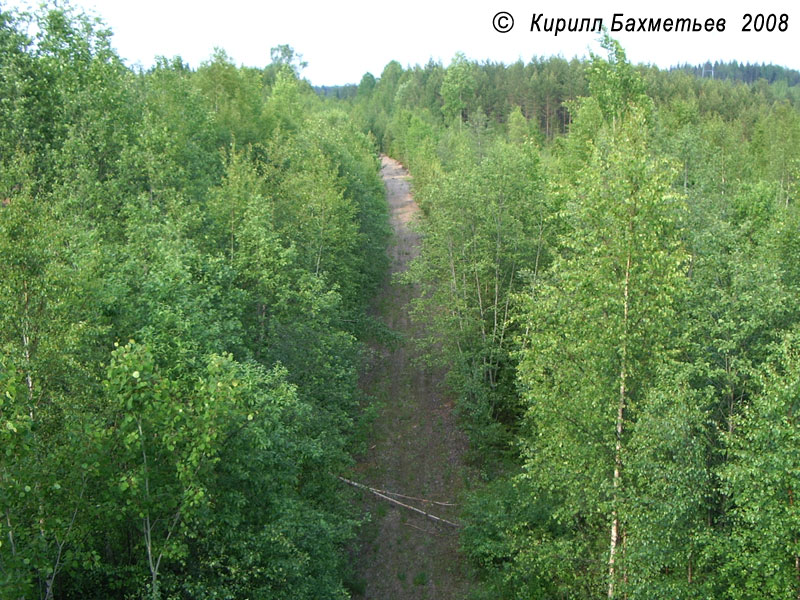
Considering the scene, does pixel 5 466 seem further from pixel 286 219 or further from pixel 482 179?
pixel 482 179

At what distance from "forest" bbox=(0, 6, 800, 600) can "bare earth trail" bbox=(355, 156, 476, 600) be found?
0.84 metres

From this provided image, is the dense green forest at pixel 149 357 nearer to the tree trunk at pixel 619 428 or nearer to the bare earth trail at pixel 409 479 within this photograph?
the bare earth trail at pixel 409 479

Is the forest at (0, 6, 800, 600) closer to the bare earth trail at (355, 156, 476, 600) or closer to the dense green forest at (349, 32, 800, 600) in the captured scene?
the dense green forest at (349, 32, 800, 600)

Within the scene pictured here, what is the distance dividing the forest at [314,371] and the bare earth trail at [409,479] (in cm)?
84

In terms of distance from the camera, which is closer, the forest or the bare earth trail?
the forest

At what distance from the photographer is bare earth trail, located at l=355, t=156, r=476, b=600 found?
21.4 metres

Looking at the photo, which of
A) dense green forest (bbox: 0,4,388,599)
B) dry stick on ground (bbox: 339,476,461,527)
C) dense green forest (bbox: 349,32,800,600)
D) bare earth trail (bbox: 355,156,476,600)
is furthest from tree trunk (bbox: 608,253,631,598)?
dry stick on ground (bbox: 339,476,461,527)

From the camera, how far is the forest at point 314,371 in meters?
10.7

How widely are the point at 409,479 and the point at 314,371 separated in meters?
8.99

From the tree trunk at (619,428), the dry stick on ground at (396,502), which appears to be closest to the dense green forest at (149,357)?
the dry stick on ground at (396,502)

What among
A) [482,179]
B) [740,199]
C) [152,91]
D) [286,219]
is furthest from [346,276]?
[740,199]

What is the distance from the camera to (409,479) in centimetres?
2656

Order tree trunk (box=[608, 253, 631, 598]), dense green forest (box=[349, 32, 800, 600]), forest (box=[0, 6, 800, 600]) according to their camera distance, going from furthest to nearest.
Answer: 1. tree trunk (box=[608, 253, 631, 598])
2. dense green forest (box=[349, 32, 800, 600])
3. forest (box=[0, 6, 800, 600])

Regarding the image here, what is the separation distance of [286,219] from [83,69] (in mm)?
9914
